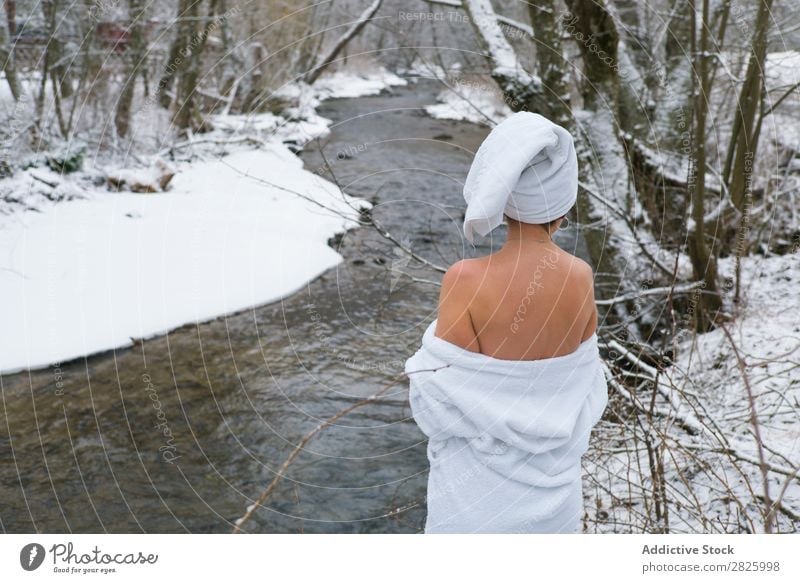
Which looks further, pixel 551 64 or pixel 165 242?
pixel 165 242

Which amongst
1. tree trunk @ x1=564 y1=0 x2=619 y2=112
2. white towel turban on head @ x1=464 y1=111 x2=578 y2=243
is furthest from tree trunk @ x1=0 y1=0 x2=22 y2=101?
white towel turban on head @ x1=464 y1=111 x2=578 y2=243

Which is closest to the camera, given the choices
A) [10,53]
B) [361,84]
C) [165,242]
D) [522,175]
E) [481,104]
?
[522,175]

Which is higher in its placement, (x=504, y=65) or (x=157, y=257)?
(x=504, y=65)

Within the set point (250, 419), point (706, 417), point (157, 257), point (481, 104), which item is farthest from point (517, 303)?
point (157, 257)

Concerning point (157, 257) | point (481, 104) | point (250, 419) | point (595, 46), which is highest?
point (595, 46)

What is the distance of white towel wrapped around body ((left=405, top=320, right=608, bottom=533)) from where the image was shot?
151 cm

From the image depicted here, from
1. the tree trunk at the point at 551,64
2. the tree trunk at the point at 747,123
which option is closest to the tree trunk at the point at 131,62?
the tree trunk at the point at 551,64

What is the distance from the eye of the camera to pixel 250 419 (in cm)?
391

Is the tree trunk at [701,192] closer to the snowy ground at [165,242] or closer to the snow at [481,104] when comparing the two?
the snow at [481,104]

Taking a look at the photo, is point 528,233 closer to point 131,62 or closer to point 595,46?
point 595,46

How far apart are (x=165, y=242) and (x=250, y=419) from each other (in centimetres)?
214

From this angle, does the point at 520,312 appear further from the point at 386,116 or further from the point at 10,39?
the point at 386,116

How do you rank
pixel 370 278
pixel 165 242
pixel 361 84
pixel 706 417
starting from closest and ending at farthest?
pixel 706 417
pixel 370 278
pixel 165 242
pixel 361 84

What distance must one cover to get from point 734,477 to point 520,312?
5.13ft
